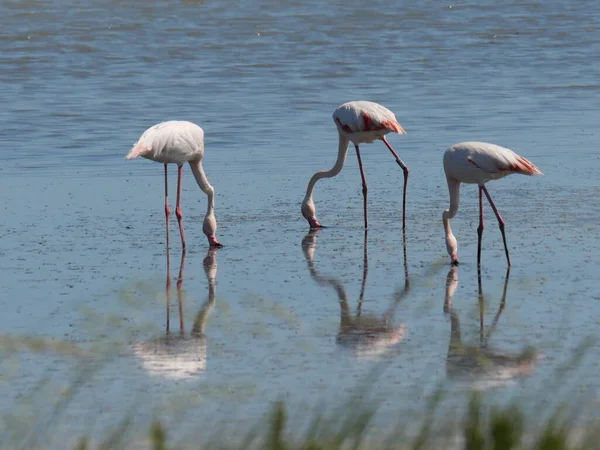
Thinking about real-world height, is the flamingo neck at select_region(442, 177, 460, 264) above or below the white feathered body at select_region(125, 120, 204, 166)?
below

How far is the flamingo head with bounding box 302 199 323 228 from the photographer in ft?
28.8

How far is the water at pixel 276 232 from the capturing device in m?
5.11

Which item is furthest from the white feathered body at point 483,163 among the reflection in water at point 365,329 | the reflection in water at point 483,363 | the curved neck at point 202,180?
the curved neck at point 202,180

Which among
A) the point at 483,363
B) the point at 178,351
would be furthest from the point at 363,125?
the point at 483,363

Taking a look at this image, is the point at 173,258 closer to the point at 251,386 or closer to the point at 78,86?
the point at 251,386

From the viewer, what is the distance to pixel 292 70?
18078 mm

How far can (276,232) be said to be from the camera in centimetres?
857

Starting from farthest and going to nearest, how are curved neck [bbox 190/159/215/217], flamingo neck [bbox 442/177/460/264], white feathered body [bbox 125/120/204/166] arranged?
curved neck [bbox 190/159/215/217]
white feathered body [bbox 125/120/204/166]
flamingo neck [bbox 442/177/460/264]

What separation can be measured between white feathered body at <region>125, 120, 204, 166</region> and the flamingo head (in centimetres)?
82

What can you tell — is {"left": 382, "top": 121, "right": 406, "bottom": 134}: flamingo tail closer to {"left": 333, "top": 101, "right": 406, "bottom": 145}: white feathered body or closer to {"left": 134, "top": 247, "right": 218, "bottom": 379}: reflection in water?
{"left": 333, "top": 101, "right": 406, "bottom": 145}: white feathered body

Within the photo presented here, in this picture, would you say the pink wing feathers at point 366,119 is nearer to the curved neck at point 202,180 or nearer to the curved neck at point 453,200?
the curved neck at point 202,180

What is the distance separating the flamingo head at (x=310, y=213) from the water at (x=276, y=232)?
0.08 metres

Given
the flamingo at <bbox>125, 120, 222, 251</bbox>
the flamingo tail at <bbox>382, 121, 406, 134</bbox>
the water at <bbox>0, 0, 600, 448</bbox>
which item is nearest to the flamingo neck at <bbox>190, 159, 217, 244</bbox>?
the flamingo at <bbox>125, 120, 222, 251</bbox>

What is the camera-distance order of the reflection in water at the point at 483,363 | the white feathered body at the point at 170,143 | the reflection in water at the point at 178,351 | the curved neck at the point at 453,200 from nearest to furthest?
the reflection in water at the point at 483,363 < the reflection in water at the point at 178,351 < the curved neck at the point at 453,200 < the white feathered body at the point at 170,143
